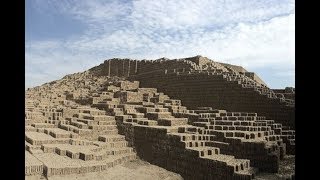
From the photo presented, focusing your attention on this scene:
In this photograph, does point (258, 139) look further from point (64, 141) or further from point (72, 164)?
point (64, 141)

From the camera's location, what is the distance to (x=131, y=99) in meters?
19.9

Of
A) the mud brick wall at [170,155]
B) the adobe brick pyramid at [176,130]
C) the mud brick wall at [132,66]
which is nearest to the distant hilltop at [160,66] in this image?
the mud brick wall at [132,66]

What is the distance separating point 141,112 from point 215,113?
380 cm

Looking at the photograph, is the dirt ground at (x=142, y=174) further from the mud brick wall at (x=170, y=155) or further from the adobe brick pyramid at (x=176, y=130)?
the mud brick wall at (x=170, y=155)

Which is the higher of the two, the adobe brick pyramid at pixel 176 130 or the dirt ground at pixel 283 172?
the adobe brick pyramid at pixel 176 130

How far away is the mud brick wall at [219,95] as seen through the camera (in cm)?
1459

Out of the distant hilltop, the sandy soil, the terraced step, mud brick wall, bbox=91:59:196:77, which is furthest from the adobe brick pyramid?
mud brick wall, bbox=91:59:196:77

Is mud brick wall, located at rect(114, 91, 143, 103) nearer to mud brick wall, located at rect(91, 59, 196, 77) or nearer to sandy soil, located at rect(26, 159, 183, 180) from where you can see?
mud brick wall, located at rect(91, 59, 196, 77)

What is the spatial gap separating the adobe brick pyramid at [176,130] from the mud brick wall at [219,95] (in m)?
0.04

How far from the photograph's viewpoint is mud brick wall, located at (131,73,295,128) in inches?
575

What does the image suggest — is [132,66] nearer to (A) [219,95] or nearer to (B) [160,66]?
(B) [160,66]

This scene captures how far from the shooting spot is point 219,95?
56.0ft

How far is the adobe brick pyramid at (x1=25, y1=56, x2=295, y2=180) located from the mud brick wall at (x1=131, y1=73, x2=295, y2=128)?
41 mm

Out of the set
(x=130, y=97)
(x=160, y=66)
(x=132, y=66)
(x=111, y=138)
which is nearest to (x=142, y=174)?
(x=111, y=138)
